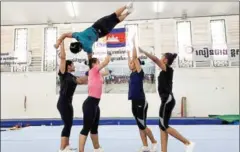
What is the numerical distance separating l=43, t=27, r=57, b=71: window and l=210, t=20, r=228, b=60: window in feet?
21.2

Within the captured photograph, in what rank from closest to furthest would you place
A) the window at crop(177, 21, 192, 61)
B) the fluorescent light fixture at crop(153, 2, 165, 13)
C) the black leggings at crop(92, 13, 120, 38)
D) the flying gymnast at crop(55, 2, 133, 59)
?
the flying gymnast at crop(55, 2, 133, 59)
the black leggings at crop(92, 13, 120, 38)
the fluorescent light fixture at crop(153, 2, 165, 13)
the window at crop(177, 21, 192, 61)

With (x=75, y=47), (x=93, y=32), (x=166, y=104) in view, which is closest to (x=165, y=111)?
(x=166, y=104)

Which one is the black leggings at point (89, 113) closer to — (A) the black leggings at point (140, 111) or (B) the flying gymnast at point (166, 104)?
(A) the black leggings at point (140, 111)

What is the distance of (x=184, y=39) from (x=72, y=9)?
15.0 feet

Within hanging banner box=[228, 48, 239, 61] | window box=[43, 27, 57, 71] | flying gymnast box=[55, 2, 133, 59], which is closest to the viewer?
flying gymnast box=[55, 2, 133, 59]

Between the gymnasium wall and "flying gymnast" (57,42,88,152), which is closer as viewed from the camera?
"flying gymnast" (57,42,88,152)

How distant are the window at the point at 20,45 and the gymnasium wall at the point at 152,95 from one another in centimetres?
19

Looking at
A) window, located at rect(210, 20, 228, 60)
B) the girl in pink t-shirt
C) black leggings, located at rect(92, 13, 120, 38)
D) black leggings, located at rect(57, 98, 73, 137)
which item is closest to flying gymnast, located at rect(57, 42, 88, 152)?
black leggings, located at rect(57, 98, 73, 137)

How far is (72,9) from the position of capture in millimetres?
9523

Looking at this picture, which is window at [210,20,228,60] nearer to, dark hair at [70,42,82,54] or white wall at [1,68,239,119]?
white wall at [1,68,239,119]

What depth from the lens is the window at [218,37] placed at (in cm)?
953

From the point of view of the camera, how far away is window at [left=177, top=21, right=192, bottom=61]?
31.8ft

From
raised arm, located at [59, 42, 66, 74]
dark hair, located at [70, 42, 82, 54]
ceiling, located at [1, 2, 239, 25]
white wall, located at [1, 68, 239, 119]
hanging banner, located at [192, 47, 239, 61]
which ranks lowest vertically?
white wall, located at [1, 68, 239, 119]

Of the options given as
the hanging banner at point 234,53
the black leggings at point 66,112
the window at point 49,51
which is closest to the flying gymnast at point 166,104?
the black leggings at point 66,112
